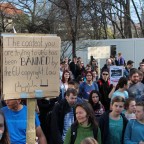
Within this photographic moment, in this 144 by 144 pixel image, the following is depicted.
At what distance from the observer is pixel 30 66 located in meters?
3.88

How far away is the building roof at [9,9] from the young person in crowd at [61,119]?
21848 mm

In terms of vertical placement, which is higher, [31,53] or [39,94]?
[31,53]

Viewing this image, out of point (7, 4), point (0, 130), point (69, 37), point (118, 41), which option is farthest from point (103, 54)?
point (0, 130)

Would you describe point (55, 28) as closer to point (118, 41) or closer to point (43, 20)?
point (43, 20)

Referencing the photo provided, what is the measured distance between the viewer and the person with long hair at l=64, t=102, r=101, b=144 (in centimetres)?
507

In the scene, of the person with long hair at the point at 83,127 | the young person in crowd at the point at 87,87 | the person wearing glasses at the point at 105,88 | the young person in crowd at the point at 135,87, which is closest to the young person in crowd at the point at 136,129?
the person with long hair at the point at 83,127

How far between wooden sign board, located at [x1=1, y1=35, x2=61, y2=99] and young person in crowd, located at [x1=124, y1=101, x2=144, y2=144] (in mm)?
1611

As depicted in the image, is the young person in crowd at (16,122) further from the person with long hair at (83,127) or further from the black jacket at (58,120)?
the black jacket at (58,120)

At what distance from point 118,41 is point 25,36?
22133mm

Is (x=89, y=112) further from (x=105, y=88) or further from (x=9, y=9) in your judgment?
(x=9, y=9)

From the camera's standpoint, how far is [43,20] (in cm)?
2605

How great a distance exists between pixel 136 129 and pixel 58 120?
4.43ft

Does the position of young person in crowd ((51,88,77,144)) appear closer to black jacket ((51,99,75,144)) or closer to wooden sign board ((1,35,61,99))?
black jacket ((51,99,75,144))

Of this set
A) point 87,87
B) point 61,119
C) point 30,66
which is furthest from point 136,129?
point 87,87
